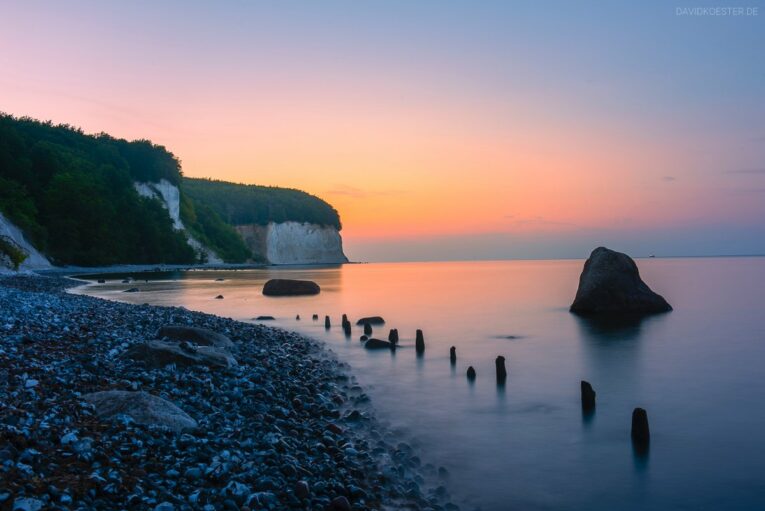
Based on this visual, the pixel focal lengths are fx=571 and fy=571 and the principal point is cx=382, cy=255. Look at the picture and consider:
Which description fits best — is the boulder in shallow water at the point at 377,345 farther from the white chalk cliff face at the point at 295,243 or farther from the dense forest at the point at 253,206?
the dense forest at the point at 253,206

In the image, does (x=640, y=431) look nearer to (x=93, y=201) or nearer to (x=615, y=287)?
(x=615, y=287)

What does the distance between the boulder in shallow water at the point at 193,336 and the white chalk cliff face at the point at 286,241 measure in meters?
156

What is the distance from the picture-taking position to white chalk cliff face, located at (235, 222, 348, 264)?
180625mm

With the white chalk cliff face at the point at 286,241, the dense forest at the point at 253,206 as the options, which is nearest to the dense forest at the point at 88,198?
the white chalk cliff face at the point at 286,241

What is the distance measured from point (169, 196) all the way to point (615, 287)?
10318cm

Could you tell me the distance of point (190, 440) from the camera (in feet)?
25.7

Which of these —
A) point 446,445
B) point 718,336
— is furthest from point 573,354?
point 446,445

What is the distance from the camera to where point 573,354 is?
22703mm

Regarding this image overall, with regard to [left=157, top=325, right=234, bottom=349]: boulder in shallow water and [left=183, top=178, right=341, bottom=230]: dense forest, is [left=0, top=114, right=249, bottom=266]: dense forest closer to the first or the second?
[left=183, top=178, right=341, bottom=230]: dense forest

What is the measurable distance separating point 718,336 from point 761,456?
20.4 metres

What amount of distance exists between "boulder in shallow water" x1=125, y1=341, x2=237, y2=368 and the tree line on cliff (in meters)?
61.9

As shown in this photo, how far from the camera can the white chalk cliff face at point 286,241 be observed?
181 m

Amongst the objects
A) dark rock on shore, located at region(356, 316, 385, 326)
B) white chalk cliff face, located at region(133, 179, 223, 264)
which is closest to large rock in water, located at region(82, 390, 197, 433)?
dark rock on shore, located at region(356, 316, 385, 326)

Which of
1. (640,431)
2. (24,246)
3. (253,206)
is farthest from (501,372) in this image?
(253,206)
